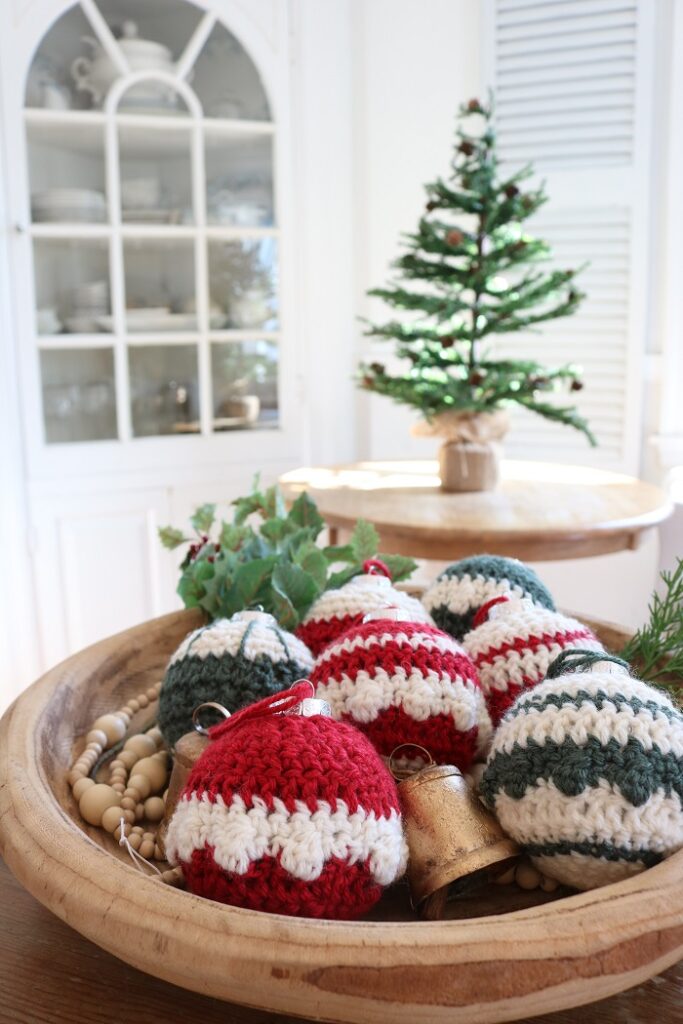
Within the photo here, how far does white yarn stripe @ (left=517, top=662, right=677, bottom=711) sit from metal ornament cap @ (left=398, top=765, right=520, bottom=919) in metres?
0.06

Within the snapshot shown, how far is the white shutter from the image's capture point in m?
2.32

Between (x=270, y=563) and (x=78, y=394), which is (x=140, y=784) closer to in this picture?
(x=270, y=563)

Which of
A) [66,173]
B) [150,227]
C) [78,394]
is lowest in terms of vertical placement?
[78,394]

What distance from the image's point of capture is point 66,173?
2.20m

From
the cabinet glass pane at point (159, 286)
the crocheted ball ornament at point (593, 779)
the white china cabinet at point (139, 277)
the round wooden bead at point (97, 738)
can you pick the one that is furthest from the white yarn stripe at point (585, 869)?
the cabinet glass pane at point (159, 286)

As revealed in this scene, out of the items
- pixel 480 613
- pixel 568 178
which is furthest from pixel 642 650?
pixel 568 178

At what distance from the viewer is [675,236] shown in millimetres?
2338

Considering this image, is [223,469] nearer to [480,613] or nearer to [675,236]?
[675,236]

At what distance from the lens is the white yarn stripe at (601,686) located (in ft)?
1.45

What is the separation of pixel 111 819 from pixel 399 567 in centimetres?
33

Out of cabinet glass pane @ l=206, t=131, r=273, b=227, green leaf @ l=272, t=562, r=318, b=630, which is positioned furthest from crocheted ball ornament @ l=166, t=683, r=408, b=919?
cabinet glass pane @ l=206, t=131, r=273, b=227

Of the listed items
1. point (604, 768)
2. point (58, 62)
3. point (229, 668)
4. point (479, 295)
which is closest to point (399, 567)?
point (229, 668)

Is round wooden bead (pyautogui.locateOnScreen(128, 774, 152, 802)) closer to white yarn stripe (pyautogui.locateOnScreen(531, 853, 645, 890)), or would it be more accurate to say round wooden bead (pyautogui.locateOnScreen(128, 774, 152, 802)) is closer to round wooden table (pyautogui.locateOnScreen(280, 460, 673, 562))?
white yarn stripe (pyautogui.locateOnScreen(531, 853, 645, 890))

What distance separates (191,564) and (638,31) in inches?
85.5
